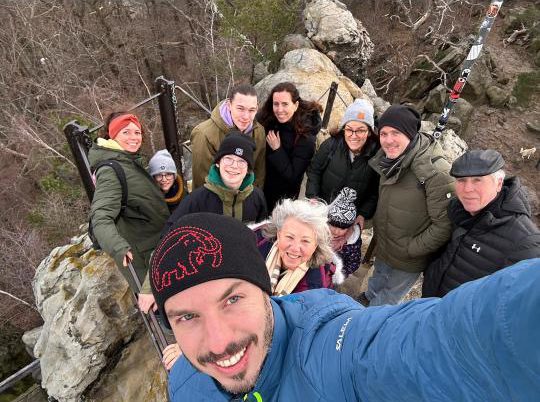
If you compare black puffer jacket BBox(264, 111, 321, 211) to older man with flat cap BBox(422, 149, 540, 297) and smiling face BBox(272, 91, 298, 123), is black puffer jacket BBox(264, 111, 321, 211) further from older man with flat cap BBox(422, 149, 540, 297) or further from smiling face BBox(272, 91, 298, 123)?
older man with flat cap BBox(422, 149, 540, 297)

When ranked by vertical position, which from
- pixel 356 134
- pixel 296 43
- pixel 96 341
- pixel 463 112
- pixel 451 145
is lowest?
pixel 463 112

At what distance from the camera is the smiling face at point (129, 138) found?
2.98 m

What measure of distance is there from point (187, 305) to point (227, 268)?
19cm

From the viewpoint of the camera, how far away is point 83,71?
16344 mm

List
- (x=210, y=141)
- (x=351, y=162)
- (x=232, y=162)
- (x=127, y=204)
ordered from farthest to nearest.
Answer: (x=210, y=141)
(x=351, y=162)
(x=127, y=204)
(x=232, y=162)

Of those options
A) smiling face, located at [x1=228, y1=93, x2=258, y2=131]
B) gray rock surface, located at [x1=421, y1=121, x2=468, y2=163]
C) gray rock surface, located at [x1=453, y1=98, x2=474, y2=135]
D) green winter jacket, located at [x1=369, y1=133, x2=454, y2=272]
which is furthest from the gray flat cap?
gray rock surface, located at [x1=453, y1=98, x2=474, y2=135]

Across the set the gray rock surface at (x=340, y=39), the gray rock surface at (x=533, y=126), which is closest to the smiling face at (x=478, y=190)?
the gray rock surface at (x=340, y=39)

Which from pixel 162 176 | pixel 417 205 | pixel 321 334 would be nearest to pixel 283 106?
pixel 162 176

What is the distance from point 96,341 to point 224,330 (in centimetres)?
307

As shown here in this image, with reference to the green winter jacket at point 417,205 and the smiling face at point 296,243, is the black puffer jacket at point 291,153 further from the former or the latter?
the smiling face at point 296,243

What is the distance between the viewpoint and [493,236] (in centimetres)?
228

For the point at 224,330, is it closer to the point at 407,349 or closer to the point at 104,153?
the point at 407,349

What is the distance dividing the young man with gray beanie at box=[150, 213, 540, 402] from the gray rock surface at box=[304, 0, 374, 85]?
1050 centimetres

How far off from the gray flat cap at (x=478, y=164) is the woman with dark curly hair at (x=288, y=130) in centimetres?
172
